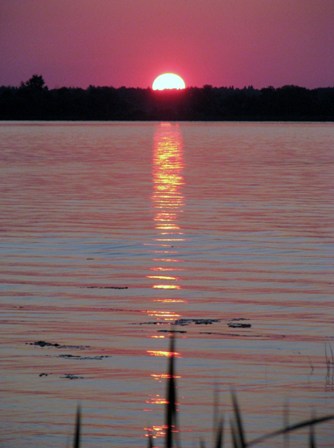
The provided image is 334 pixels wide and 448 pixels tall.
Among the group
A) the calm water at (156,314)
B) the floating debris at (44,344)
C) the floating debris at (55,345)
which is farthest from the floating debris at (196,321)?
the floating debris at (44,344)

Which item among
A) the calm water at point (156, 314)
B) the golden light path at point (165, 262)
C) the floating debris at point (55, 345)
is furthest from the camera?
the floating debris at point (55, 345)

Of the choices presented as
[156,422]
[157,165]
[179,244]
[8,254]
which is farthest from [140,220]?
[157,165]

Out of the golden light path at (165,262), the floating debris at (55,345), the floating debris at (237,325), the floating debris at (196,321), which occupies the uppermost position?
A: the floating debris at (55,345)

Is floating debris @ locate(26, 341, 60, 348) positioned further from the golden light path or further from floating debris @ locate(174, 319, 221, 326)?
floating debris @ locate(174, 319, 221, 326)

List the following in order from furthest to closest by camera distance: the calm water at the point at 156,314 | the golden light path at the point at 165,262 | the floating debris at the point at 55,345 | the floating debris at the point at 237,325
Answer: the floating debris at the point at 237,325, the floating debris at the point at 55,345, the golden light path at the point at 165,262, the calm water at the point at 156,314

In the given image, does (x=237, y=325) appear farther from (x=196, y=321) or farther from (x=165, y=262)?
(x=165, y=262)

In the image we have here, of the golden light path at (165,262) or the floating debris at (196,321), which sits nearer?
the golden light path at (165,262)

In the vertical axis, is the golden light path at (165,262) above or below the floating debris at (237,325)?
below

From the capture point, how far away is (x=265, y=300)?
45.6 feet

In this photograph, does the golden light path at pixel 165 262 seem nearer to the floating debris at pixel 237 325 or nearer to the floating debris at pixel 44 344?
the floating debris at pixel 237 325

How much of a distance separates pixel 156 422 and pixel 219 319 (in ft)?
13.2

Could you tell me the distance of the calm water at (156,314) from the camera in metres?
8.98

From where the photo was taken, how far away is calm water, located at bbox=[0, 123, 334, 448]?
898 cm

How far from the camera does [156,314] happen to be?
13.2 m
